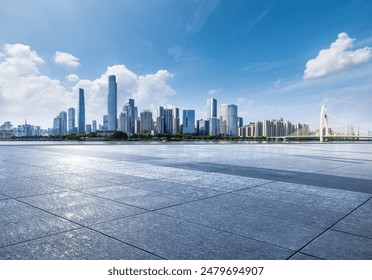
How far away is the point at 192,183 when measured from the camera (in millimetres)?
7348

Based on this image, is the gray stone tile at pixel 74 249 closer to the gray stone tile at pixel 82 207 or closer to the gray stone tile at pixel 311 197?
the gray stone tile at pixel 82 207

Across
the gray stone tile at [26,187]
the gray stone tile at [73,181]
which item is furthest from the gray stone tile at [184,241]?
the gray stone tile at [73,181]

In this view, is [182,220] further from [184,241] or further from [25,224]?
[25,224]

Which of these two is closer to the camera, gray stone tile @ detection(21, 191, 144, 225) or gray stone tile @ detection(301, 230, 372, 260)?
gray stone tile @ detection(301, 230, 372, 260)

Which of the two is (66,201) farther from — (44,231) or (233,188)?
(233,188)

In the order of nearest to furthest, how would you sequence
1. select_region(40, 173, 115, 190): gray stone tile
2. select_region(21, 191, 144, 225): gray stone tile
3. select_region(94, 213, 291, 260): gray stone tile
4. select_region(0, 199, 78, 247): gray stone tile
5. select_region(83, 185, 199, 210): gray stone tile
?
select_region(94, 213, 291, 260): gray stone tile
select_region(0, 199, 78, 247): gray stone tile
select_region(21, 191, 144, 225): gray stone tile
select_region(83, 185, 199, 210): gray stone tile
select_region(40, 173, 115, 190): gray stone tile

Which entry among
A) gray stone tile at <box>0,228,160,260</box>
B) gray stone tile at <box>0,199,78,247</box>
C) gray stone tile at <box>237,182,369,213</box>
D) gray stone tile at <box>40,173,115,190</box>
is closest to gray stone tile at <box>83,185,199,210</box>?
gray stone tile at <box>40,173,115,190</box>

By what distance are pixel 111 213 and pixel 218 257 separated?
216 cm

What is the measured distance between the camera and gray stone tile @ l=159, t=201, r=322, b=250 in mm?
3527

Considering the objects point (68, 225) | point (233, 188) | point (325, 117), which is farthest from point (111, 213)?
point (325, 117)

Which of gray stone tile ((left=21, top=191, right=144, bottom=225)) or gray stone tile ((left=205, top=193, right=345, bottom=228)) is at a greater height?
gray stone tile ((left=21, top=191, right=144, bottom=225))

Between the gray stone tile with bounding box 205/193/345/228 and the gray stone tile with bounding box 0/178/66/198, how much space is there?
12.0 feet

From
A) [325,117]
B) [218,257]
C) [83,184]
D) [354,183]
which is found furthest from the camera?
[325,117]

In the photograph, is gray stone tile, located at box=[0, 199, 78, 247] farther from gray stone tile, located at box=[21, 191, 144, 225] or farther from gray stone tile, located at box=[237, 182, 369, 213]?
gray stone tile, located at box=[237, 182, 369, 213]
